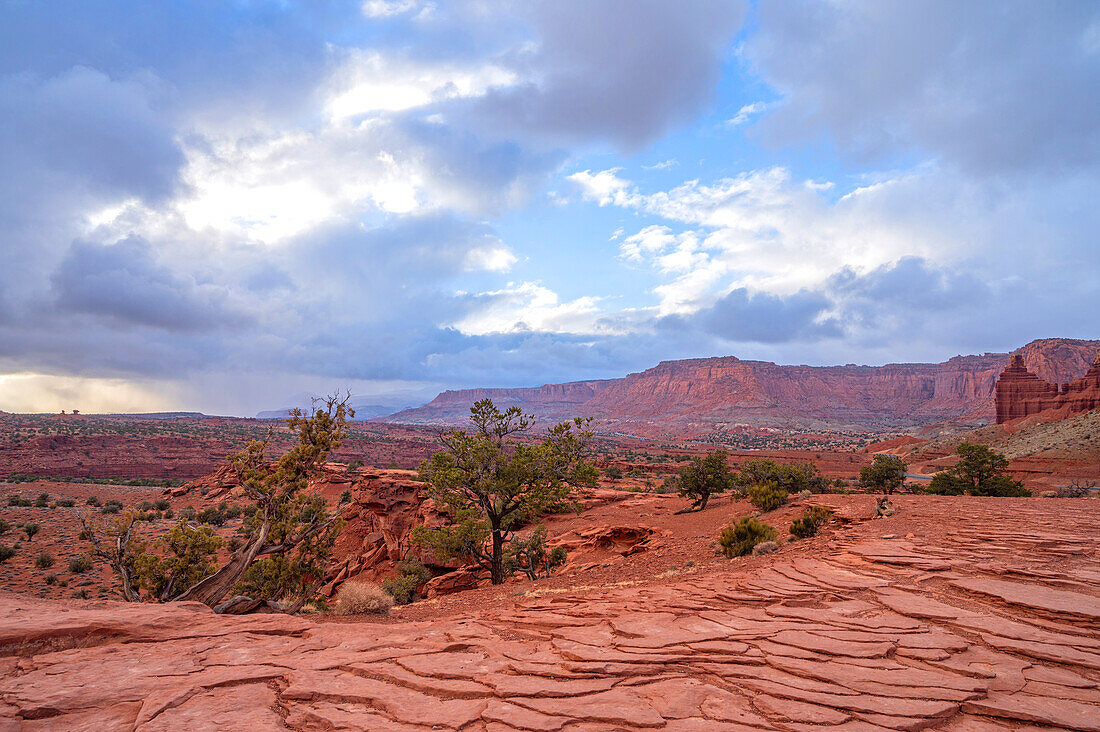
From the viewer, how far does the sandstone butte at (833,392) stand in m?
134

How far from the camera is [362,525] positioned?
23.7 meters

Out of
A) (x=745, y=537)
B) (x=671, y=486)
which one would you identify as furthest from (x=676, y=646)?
(x=671, y=486)

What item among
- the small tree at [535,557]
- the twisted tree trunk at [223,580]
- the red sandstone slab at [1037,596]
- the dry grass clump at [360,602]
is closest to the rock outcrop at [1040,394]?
the small tree at [535,557]

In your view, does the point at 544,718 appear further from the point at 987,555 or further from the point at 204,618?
the point at 987,555

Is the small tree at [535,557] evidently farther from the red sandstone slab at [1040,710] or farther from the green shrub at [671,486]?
the red sandstone slab at [1040,710]

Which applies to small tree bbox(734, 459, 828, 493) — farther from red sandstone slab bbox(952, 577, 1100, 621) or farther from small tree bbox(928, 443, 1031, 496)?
red sandstone slab bbox(952, 577, 1100, 621)

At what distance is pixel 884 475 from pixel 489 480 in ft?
83.7

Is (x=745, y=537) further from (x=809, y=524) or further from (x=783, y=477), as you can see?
(x=783, y=477)

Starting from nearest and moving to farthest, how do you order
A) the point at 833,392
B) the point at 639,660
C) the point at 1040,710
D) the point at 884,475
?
the point at 1040,710 → the point at 639,660 → the point at 884,475 → the point at 833,392

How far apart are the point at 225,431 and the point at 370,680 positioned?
9542 cm

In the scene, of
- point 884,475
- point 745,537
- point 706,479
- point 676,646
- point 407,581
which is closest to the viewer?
point 676,646

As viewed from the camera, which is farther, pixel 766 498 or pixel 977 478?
pixel 977 478

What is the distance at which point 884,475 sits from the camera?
92.0 feet

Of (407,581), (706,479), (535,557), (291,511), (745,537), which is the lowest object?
(407,581)
